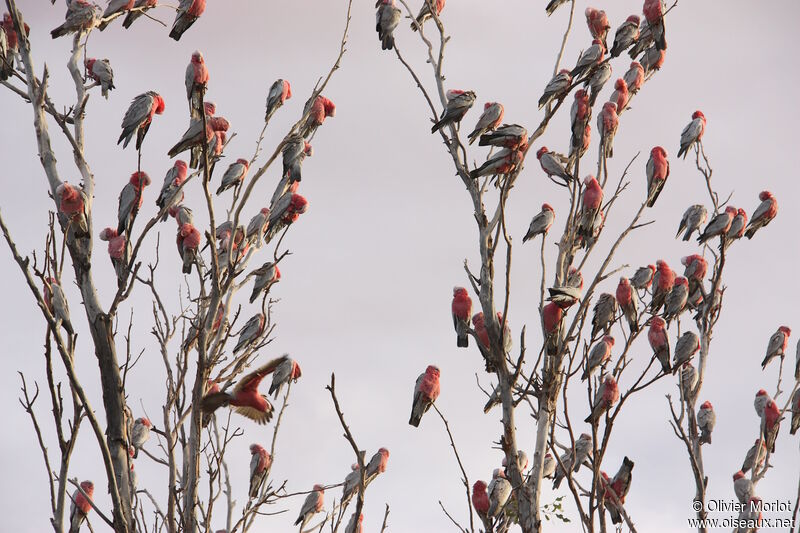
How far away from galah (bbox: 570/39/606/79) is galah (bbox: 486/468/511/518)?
435cm

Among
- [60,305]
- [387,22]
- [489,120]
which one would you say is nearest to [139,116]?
[387,22]

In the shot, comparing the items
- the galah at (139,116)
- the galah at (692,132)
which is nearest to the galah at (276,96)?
the galah at (139,116)

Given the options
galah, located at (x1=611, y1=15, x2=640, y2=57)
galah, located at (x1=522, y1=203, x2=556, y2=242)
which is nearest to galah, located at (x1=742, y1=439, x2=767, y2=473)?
galah, located at (x1=522, y1=203, x2=556, y2=242)

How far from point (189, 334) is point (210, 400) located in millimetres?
3290

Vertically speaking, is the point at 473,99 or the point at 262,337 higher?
the point at 473,99

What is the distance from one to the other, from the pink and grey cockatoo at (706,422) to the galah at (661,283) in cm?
296

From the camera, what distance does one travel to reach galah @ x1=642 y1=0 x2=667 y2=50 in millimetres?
10125

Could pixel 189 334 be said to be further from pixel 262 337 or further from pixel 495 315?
pixel 495 315

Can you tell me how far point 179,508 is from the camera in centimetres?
577

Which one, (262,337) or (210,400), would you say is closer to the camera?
(210,400)

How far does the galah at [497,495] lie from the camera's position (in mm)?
9453

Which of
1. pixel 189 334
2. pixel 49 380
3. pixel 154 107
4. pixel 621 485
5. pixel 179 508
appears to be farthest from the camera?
pixel 621 485

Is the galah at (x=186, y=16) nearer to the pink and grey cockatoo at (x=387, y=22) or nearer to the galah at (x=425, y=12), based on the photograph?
the pink and grey cockatoo at (x=387, y=22)

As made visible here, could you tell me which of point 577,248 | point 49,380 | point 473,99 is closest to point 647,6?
point 473,99
